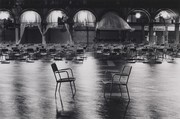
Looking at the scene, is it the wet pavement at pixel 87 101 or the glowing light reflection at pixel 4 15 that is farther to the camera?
the glowing light reflection at pixel 4 15

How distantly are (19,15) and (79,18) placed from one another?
6998 millimetres

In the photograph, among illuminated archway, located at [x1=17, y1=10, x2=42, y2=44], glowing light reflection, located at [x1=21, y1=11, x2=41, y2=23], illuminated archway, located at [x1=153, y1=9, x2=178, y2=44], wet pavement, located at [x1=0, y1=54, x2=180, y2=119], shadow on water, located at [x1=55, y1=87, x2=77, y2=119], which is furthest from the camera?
glowing light reflection, located at [x1=21, y1=11, x2=41, y2=23]

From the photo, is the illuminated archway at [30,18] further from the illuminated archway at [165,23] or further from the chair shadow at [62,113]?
the chair shadow at [62,113]

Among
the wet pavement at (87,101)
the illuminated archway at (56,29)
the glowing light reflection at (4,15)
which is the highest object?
the glowing light reflection at (4,15)

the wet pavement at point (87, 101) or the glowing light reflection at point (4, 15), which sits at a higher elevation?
the glowing light reflection at point (4, 15)

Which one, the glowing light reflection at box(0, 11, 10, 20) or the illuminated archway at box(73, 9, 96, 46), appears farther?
the glowing light reflection at box(0, 11, 10, 20)

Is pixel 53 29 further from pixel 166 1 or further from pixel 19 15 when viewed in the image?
pixel 166 1

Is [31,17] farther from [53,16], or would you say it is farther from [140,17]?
[140,17]

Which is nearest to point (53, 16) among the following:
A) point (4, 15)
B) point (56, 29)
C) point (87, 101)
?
point (56, 29)

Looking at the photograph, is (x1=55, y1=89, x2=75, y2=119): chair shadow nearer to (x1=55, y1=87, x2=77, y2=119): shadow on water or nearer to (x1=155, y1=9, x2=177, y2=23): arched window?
(x1=55, y1=87, x2=77, y2=119): shadow on water

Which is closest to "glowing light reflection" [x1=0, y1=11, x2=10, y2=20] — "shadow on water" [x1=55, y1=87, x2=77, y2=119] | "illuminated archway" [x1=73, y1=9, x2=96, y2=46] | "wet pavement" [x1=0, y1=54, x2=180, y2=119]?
"illuminated archway" [x1=73, y1=9, x2=96, y2=46]

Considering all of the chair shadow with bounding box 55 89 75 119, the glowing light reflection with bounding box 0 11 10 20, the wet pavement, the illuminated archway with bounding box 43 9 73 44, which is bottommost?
the chair shadow with bounding box 55 89 75 119

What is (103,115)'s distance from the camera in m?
8.81

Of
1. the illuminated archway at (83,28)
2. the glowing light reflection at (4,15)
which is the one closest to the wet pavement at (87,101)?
the illuminated archway at (83,28)
